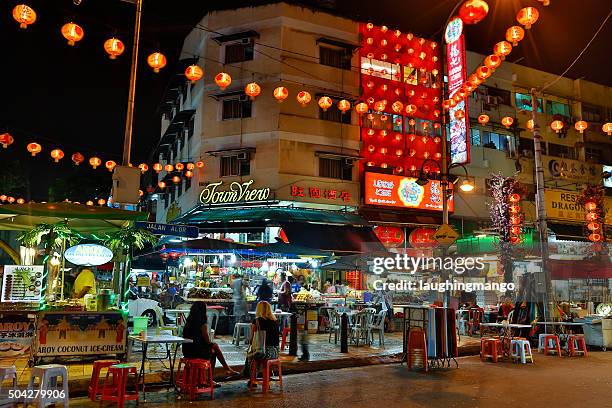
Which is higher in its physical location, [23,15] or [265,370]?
[23,15]

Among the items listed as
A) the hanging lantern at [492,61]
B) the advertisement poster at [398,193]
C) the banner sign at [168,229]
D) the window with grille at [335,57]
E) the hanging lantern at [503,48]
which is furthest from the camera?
the window with grille at [335,57]

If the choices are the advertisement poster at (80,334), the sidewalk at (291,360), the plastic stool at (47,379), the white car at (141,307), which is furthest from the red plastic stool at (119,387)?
the white car at (141,307)

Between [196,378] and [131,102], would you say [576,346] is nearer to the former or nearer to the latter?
[196,378]

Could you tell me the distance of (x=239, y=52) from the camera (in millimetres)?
23266

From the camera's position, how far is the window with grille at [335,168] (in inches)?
907

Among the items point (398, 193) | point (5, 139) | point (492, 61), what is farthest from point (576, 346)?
point (5, 139)

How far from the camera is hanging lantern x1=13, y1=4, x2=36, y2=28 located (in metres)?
10.3

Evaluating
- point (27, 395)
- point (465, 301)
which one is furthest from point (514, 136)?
point (27, 395)

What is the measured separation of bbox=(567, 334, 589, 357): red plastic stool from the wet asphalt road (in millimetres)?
1717

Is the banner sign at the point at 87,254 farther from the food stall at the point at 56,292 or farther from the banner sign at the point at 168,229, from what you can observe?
the banner sign at the point at 168,229

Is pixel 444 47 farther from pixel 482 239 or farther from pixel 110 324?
pixel 110 324

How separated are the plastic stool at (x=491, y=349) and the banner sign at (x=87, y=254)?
902 cm

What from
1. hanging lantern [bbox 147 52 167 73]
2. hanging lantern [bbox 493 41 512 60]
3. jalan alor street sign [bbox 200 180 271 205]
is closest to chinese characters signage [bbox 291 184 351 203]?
jalan alor street sign [bbox 200 180 271 205]

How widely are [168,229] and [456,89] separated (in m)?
15.6
